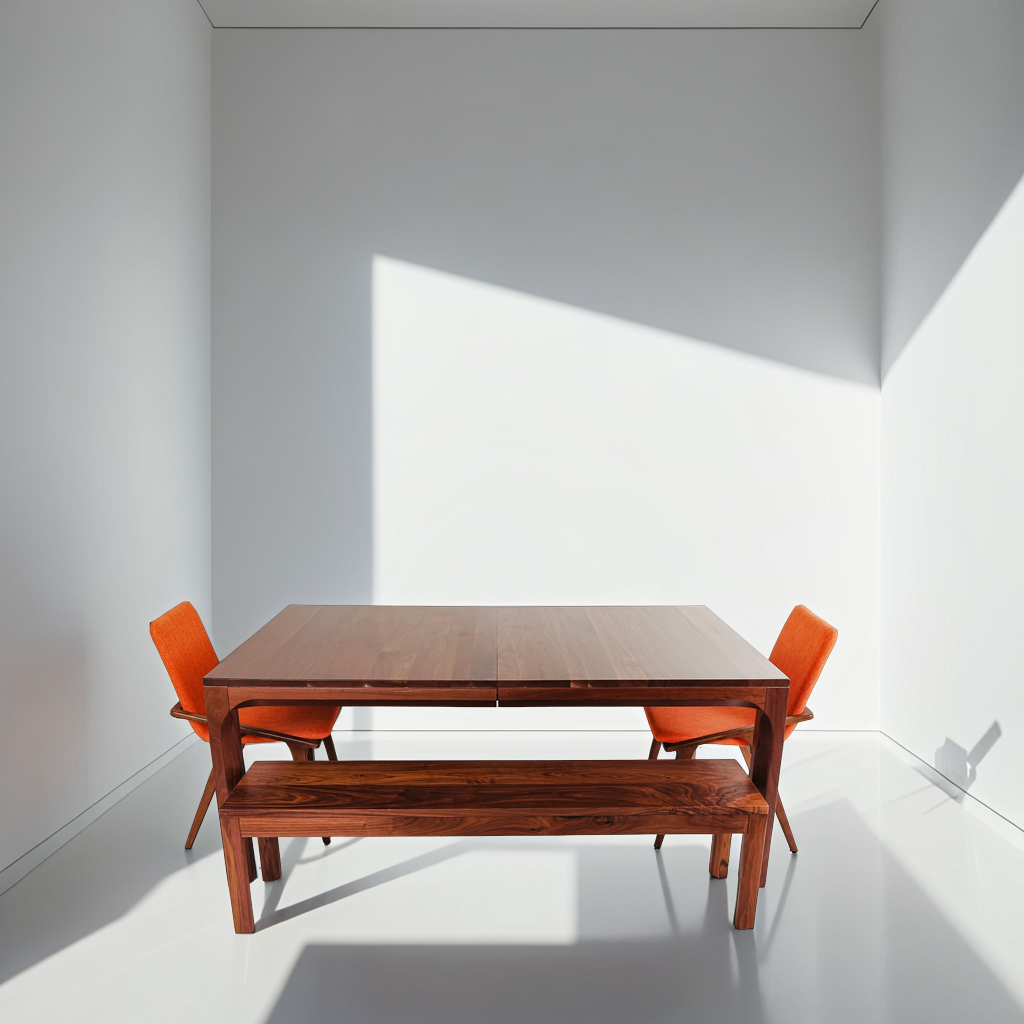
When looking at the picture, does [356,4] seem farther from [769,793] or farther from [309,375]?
[769,793]

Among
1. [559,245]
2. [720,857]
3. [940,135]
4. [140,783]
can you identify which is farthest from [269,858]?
[940,135]

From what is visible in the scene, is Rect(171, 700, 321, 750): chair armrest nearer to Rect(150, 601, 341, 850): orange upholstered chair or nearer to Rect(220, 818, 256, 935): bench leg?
Rect(150, 601, 341, 850): orange upholstered chair

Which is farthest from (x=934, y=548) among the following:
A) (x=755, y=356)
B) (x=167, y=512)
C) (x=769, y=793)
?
(x=167, y=512)

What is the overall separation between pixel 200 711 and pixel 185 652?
234 millimetres

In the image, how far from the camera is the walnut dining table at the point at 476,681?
2264mm

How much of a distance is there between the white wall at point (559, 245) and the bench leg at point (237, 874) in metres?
2.26

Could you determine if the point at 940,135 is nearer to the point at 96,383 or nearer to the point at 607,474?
the point at 607,474

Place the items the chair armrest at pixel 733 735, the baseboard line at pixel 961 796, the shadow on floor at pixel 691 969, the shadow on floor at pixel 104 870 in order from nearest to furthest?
the shadow on floor at pixel 691 969
the shadow on floor at pixel 104 870
the chair armrest at pixel 733 735
the baseboard line at pixel 961 796

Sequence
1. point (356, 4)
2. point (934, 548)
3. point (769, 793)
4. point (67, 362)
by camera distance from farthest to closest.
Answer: point (356, 4), point (934, 548), point (67, 362), point (769, 793)

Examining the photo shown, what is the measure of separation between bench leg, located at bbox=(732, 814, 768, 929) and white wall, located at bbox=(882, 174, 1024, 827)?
1353 millimetres

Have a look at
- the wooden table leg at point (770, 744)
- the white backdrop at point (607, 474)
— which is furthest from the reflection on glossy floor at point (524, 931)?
the white backdrop at point (607, 474)

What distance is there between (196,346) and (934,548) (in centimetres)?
366

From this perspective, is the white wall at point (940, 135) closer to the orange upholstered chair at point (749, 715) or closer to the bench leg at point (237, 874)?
the orange upholstered chair at point (749, 715)

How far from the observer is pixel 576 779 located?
2428 millimetres
